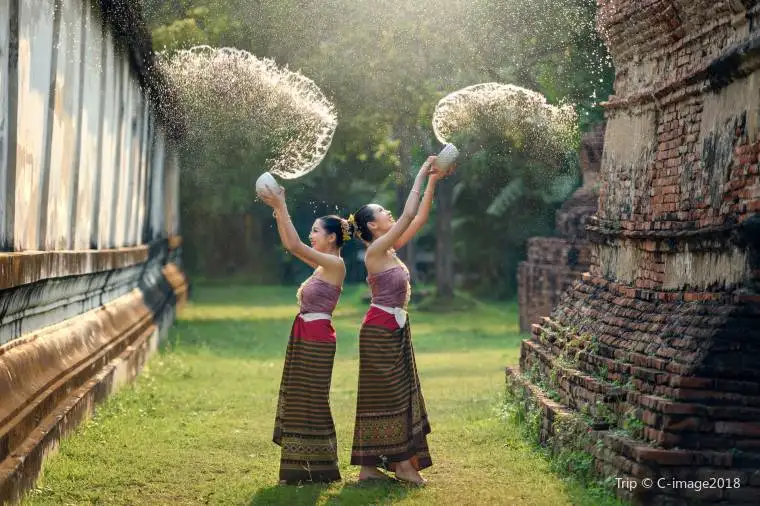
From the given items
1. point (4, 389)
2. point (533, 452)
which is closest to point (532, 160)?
point (533, 452)

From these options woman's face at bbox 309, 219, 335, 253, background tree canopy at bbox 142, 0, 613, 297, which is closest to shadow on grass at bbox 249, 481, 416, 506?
woman's face at bbox 309, 219, 335, 253

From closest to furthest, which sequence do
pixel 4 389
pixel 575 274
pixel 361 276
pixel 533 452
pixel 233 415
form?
pixel 4 389 → pixel 533 452 → pixel 233 415 → pixel 575 274 → pixel 361 276

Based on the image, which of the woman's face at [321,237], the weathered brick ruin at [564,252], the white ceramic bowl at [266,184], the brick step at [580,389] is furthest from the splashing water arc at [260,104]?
the weathered brick ruin at [564,252]

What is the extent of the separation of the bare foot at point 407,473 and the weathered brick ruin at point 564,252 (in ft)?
27.2

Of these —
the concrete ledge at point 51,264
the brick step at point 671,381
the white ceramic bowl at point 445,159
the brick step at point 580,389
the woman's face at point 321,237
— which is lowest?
the brick step at point 580,389

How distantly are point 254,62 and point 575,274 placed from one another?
21.2 feet

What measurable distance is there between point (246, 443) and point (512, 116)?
486cm

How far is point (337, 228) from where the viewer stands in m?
7.93

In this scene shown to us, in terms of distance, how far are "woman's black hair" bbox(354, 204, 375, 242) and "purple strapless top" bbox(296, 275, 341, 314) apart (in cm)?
42

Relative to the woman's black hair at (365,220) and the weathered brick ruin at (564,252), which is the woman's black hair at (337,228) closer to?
the woman's black hair at (365,220)

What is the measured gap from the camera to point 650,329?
728cm

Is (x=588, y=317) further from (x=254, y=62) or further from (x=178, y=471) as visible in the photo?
(x=254, y=62)

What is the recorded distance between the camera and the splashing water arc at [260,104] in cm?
1180

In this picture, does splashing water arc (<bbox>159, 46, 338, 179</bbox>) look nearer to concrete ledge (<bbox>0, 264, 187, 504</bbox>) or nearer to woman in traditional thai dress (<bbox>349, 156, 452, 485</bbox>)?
concrete ledge (<bbox>0, 264, 187, 504</bbox>)
